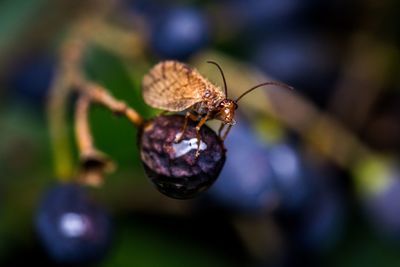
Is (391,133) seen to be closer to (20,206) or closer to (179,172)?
(20,206)

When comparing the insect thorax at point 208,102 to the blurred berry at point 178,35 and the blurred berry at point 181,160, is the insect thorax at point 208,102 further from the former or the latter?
the blurred berry at point 178,35

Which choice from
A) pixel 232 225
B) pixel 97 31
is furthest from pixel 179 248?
pixel 97 31

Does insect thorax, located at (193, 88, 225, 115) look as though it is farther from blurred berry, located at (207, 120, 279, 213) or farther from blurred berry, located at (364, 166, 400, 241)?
blurred berry, located at (364, 166, 400, 241)

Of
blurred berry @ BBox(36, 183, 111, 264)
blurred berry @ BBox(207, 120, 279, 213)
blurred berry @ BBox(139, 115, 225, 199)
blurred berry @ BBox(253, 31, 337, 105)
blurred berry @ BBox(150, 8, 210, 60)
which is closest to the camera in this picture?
blurred berry @ BBox(139, 115, 225, 199)

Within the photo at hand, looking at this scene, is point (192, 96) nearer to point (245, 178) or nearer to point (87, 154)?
point (87, 154)

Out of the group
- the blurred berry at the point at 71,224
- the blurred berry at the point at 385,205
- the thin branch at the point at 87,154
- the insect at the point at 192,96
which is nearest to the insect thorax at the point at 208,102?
the insect at the point at 192,96

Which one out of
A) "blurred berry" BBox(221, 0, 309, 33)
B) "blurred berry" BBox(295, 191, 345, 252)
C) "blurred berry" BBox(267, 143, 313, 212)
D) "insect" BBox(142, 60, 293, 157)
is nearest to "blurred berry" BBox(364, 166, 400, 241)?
"blurred berry" BBox(295, 191, 345, 252)
